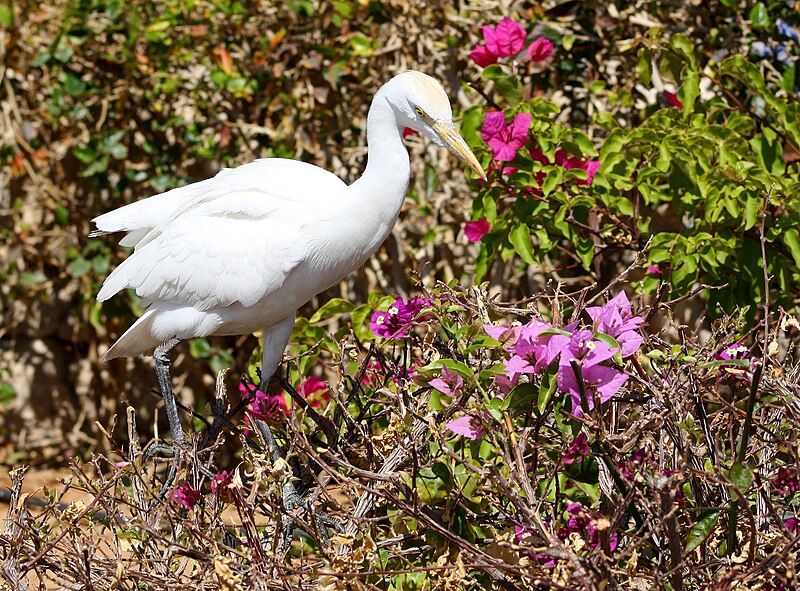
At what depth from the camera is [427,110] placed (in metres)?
2.26

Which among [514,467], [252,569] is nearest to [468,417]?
[514,467]

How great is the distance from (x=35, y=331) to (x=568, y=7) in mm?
3364

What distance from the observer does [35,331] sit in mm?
5547

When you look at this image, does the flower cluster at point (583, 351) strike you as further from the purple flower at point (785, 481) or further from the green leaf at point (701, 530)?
the purple flower at point (785, 481)

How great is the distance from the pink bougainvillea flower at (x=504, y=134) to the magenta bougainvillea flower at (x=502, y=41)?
282 millimetres

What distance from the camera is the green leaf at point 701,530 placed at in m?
1.57

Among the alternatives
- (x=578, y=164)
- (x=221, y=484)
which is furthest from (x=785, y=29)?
(x=221, y=484)

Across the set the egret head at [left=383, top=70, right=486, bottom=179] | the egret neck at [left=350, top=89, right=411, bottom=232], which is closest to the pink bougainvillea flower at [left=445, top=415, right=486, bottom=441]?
the egret head at [left=383, top=70, right=486, bottom=179]

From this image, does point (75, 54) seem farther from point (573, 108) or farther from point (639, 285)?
point (639, 285)

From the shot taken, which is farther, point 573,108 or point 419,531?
point 573,108

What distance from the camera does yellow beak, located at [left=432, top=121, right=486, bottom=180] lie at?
222cm

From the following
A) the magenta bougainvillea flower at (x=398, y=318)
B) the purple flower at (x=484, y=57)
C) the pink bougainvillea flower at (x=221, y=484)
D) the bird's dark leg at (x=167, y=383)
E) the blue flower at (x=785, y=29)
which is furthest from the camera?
the blue flower at (x=785, y=29)

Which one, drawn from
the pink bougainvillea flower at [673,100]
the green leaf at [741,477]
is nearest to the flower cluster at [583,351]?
the green leaf at [741,477]

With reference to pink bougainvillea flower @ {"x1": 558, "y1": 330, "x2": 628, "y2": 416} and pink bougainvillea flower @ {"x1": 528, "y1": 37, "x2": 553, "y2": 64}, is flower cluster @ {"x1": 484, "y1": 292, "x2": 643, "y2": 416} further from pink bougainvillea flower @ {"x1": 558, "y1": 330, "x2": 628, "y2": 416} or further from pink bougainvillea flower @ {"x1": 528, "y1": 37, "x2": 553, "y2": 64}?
pink bougainvillea flower @ {"x1": 528, "y1": 37, "x2": 553, "y2": 64}
